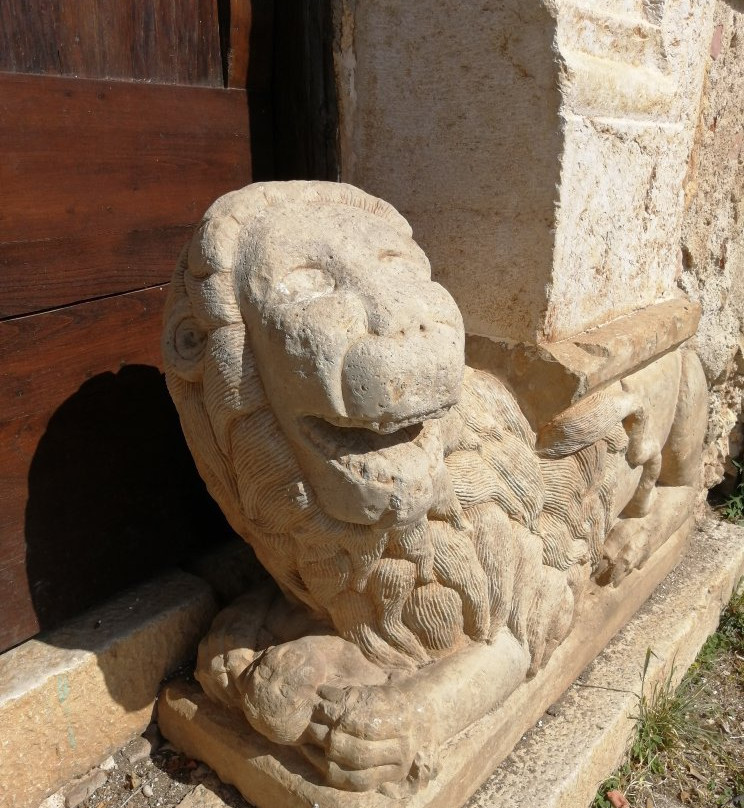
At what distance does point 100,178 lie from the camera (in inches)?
66.2

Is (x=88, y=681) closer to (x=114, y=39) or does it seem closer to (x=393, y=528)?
(x=393, y=528)

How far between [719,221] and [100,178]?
195 cm

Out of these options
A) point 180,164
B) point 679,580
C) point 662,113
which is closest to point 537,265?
point 662,113

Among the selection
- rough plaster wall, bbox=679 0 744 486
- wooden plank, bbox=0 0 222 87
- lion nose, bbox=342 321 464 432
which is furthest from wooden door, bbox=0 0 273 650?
rough plaster wall, bbox=679 0 744 486

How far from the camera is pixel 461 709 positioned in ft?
4.95

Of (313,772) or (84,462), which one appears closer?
(313,772)

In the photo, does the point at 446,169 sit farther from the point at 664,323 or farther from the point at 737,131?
the point at 737,131

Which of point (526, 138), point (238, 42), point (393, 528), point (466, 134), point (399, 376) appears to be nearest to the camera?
point (399, 376)

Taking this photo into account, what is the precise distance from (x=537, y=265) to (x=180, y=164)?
35.8 inches

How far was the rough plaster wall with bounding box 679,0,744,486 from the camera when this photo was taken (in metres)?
2.27

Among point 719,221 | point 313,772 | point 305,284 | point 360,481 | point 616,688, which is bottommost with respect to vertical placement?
point 616,688

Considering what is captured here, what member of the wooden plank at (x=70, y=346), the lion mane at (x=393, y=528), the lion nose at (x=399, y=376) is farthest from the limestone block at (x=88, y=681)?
the lion nose at (x=399, y=376)

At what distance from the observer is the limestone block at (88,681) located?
1572 millimetres

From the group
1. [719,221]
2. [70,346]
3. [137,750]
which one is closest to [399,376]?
[70,346]
